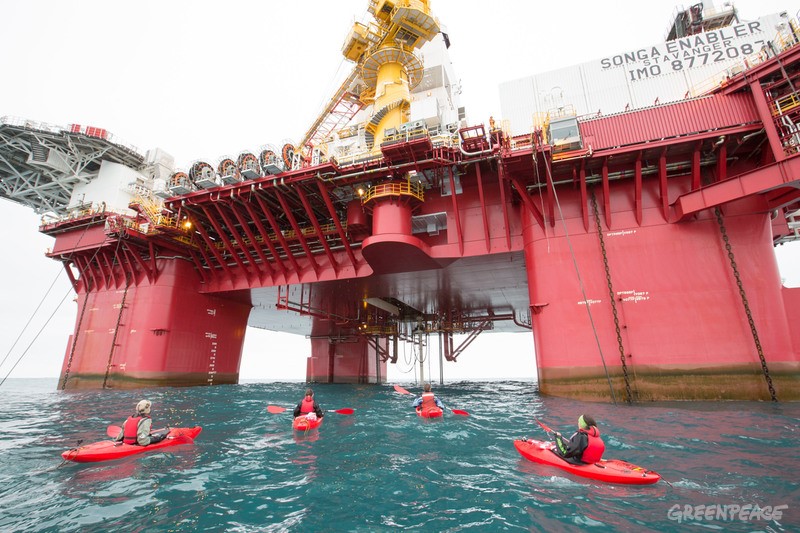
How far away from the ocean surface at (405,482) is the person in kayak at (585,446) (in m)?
0.43

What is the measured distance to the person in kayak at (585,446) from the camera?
20.1 ft

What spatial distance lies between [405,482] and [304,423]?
15.7 feet

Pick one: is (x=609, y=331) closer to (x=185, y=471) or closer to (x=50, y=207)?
(x=185, y=471)

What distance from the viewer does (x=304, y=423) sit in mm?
9734

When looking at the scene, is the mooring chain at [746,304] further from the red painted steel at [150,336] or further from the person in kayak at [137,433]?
the red painted steel at [150,336]

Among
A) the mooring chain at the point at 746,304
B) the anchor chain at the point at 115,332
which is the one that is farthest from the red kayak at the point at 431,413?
the anchor chain at the point at 115,332

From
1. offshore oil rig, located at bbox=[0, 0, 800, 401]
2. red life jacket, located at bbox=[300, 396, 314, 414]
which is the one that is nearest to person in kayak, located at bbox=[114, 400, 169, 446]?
red life jacket, located at bbox=[300, 396, 314, 414]

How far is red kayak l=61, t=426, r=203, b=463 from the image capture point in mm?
6805

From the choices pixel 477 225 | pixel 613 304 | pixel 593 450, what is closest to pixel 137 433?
pixel 593 450

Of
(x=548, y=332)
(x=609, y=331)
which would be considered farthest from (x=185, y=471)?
(x=609, y=331)

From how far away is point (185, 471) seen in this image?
6.34 metres

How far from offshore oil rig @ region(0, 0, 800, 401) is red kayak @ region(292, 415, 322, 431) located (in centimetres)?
825

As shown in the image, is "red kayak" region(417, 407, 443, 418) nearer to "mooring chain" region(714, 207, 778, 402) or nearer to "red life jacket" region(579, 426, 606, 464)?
"red life jacket" region(579, 426, 606, 464)

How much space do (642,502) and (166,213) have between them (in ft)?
81.8
